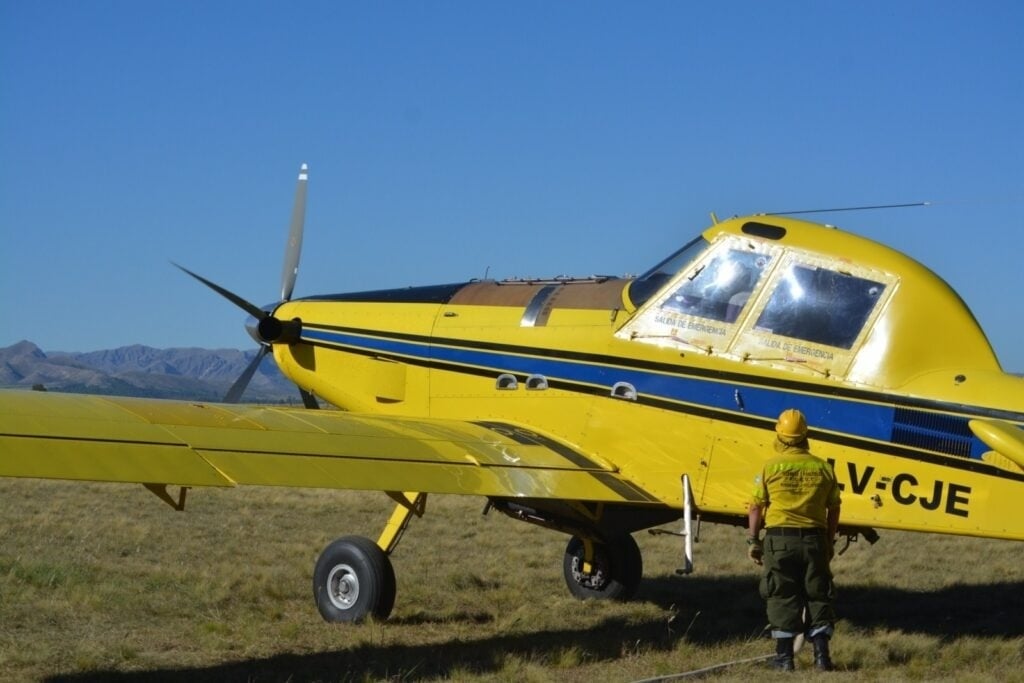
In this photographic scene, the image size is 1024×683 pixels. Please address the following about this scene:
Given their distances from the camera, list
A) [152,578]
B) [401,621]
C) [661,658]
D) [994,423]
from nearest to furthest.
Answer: [994,423], [661,658], [401,621], [152,578]

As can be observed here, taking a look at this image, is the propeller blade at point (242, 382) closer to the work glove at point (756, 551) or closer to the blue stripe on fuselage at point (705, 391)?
the blue stripe on fuselage at point (705, 391)

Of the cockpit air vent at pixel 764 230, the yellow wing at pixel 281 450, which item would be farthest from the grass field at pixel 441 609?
the cockpit air vent at pixel 764 230

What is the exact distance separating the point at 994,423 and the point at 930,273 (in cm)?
125

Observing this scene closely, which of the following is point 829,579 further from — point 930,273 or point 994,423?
point 930,273

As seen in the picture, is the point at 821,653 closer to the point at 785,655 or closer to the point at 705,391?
the point at 785,655

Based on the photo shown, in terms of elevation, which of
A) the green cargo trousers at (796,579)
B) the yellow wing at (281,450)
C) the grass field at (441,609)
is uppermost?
the yellow wing at (281,450)

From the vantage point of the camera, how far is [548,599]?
35.2 ft

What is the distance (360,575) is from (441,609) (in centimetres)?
113

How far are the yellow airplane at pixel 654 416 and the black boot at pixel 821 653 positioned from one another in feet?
2.77

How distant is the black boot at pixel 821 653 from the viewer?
741 cm

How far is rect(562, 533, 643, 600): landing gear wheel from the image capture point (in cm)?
1070

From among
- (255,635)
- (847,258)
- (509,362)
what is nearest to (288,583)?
(255,635)

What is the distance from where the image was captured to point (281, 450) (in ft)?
25.8

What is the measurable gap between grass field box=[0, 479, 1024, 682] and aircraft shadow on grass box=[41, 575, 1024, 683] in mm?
26
